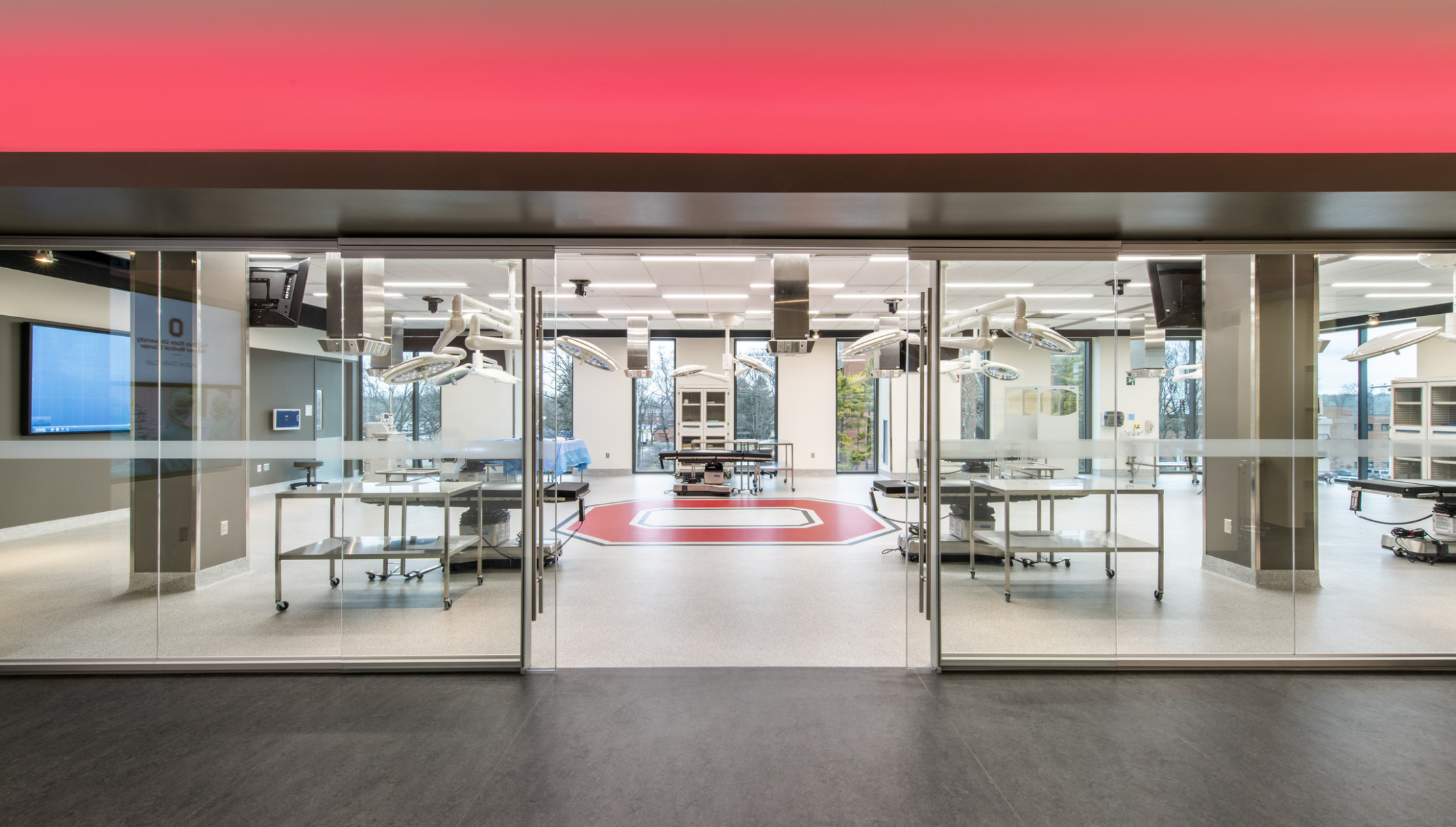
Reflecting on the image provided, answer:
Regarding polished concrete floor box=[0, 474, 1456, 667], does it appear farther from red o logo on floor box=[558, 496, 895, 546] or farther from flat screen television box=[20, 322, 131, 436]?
red o logo on floor box=[558, 496, 895, 546]

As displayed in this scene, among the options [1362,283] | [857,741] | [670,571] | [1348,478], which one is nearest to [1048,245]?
[1362,283]

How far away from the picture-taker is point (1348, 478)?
11.1 ft

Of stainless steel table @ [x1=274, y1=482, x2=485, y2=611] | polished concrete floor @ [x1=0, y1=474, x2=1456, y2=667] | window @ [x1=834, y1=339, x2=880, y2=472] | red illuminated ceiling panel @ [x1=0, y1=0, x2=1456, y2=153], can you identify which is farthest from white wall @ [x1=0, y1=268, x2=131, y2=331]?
window @ [x1=834, y1=339, x2=880, y2=472]

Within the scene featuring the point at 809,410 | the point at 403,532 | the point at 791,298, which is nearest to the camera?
the point at 403,532

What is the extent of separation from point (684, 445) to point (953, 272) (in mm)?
9131

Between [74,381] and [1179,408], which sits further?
[74,381]

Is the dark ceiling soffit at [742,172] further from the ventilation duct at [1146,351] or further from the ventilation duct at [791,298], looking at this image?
the ventilation duct at [1146,351]

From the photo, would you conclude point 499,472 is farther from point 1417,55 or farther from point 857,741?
point 1417,55

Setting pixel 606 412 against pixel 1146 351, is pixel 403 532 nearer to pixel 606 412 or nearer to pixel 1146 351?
pixel 1146 351

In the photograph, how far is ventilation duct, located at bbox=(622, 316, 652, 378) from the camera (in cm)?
711

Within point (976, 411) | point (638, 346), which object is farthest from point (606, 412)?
point (976, 411)

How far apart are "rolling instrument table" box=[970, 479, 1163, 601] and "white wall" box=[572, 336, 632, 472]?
9986 millimetres

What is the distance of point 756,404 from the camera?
41.7 ft

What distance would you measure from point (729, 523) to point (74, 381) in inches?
222
